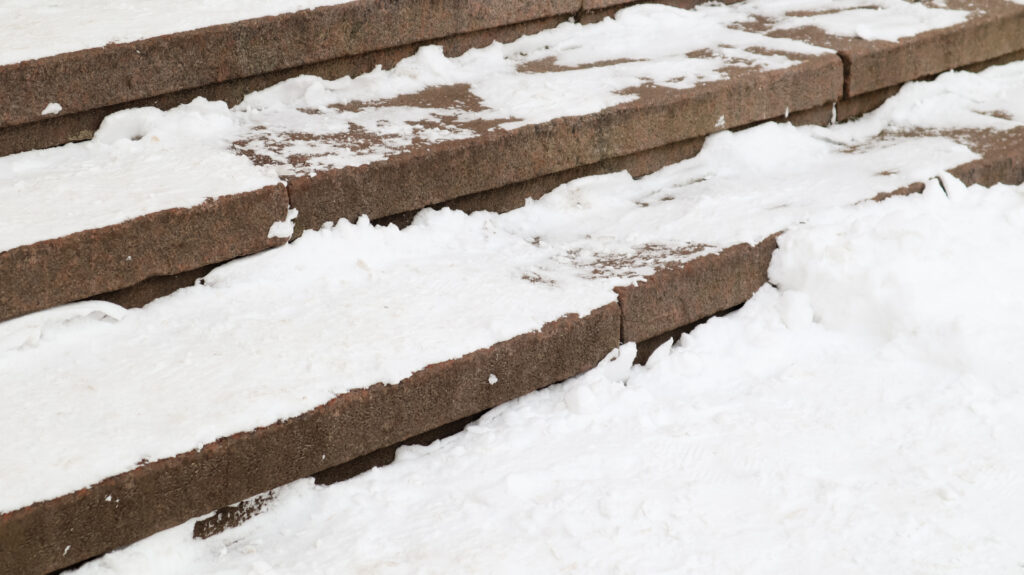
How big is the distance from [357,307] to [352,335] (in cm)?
12

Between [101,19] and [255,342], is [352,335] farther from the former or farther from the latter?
[101,19]

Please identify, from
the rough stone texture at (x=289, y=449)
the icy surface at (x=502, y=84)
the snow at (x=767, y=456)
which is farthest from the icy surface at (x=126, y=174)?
the snow at (x=767, y=456)

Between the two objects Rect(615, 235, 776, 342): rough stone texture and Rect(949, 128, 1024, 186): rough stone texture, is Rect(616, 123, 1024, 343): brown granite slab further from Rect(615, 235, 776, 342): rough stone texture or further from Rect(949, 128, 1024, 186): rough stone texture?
Rect(949, 128, 1024, 186): rough stone texture

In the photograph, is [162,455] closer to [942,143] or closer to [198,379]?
[198,379]

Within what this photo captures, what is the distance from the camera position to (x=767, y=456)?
213 centimetres

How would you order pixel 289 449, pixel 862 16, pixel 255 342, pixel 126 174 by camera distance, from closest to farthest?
pixel 289 449 < pixel 255 342 < pixel 126 174 < pixel 862 16

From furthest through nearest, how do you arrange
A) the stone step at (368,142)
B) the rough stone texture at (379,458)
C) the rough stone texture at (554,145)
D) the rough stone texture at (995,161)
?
1. the rough stone texture at (995,161)
2. the rough stone texture at (554,145)
3. the stone step at (368,142)
4. the rough stone texture at (379,458)

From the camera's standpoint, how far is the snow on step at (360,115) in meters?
2.32

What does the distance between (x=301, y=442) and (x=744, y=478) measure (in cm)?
92

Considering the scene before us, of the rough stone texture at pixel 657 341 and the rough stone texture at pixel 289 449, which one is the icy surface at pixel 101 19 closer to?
the rough stone texture at pixel 289 449

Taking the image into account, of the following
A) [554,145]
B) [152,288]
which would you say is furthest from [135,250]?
[554,145]

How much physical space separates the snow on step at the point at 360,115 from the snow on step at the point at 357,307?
0.70 ft

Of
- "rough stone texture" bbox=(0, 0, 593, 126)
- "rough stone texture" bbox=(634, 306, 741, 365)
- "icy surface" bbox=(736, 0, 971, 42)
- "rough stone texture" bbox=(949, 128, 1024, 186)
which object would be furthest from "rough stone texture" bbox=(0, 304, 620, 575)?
"icy surface" bbox=(736, 0, 971, 42)

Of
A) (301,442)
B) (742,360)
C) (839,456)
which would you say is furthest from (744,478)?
(301,442)
